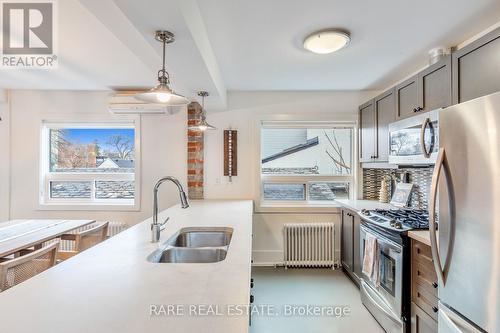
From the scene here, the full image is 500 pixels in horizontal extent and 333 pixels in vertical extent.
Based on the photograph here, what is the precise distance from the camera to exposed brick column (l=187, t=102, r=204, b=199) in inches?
141

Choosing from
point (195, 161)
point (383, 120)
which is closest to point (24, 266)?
point (195, 161)

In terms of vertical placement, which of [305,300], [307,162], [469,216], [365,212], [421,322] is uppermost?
[307,162]

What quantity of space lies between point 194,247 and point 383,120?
2453 millimetres

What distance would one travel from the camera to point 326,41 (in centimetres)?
203

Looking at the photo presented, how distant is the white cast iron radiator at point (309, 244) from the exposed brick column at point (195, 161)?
1321 mm

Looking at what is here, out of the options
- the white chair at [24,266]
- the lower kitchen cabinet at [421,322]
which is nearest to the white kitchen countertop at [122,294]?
the white chair at [24,266]

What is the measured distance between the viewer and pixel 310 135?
371 centimetres

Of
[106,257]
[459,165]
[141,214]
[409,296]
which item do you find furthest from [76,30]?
[409,296]

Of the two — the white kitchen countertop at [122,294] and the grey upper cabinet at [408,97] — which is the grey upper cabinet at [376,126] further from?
the white kitchen countertop at [122,294]

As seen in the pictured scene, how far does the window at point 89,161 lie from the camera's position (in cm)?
368

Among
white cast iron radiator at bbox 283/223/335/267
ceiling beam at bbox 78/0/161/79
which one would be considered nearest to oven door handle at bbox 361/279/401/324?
white cast iron radiator at bbox 283/223/335/267

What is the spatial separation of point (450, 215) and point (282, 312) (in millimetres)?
1747

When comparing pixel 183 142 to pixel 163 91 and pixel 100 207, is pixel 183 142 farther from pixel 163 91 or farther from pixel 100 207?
pixel 163 91

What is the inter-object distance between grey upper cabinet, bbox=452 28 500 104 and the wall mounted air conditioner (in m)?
2.98
